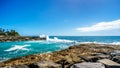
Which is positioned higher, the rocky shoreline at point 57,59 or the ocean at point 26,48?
the rocky shoreline at point 57,59

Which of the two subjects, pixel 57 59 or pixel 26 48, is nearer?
pixel 57 59

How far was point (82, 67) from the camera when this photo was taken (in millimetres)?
5738

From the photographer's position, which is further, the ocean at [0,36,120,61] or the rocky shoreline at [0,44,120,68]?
the ocean at [0,36,120,61]

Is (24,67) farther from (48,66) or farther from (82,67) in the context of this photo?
(82,67)

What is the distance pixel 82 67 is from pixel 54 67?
5.30 feet

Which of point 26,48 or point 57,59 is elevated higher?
point 57,59

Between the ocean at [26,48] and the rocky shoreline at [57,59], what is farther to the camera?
the ocean at [26,48]

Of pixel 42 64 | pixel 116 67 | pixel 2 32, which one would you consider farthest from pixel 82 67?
pixel 2 32

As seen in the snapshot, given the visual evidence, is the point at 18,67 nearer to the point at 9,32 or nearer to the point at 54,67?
the point at 54,67

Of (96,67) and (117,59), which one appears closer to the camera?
(96,67)

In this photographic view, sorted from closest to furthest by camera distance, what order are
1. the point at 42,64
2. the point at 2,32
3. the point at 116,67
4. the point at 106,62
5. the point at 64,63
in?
the point at 116,67 < the point at 106,62 < the point at 42,64 < the point at 64,63 < the point at 2,32

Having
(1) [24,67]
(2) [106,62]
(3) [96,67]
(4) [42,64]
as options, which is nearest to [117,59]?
(2) [106,62]

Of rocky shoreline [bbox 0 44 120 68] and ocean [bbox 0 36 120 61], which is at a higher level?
rocky shoreline [bbox 0 44 120 68]

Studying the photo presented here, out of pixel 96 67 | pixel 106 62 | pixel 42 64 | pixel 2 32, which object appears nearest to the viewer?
pixel 96 67
